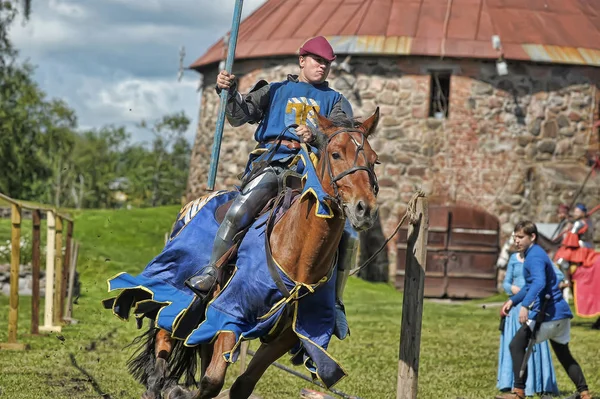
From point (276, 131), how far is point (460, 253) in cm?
1905

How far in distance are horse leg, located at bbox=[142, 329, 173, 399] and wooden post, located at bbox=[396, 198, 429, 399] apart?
2.22 meters

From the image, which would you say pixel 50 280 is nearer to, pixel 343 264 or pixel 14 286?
pixel 14 286

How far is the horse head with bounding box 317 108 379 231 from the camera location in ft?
22.9

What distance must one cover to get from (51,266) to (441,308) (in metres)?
9.54

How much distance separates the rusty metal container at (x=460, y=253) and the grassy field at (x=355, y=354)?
2.26 metres

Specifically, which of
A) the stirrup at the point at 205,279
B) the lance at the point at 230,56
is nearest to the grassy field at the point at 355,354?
the lance at the point at 230,56

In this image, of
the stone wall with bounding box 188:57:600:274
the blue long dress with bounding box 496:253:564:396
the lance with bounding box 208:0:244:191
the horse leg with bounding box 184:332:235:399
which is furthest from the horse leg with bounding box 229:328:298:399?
the stone wall with bounding box 188:57:600:274

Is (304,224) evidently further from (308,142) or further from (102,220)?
(102,220)

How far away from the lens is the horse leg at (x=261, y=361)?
8.33m

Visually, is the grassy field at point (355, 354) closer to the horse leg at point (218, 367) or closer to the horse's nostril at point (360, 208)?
the horse leg at point (218, 367)

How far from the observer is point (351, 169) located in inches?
284

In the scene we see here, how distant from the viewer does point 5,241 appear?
24.6 meters

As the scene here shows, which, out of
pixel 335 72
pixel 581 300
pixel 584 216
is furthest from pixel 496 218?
pixel 581 300

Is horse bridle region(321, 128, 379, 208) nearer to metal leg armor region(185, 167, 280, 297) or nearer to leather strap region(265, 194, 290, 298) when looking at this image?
leather strap region(265, 194, 290, 298)
